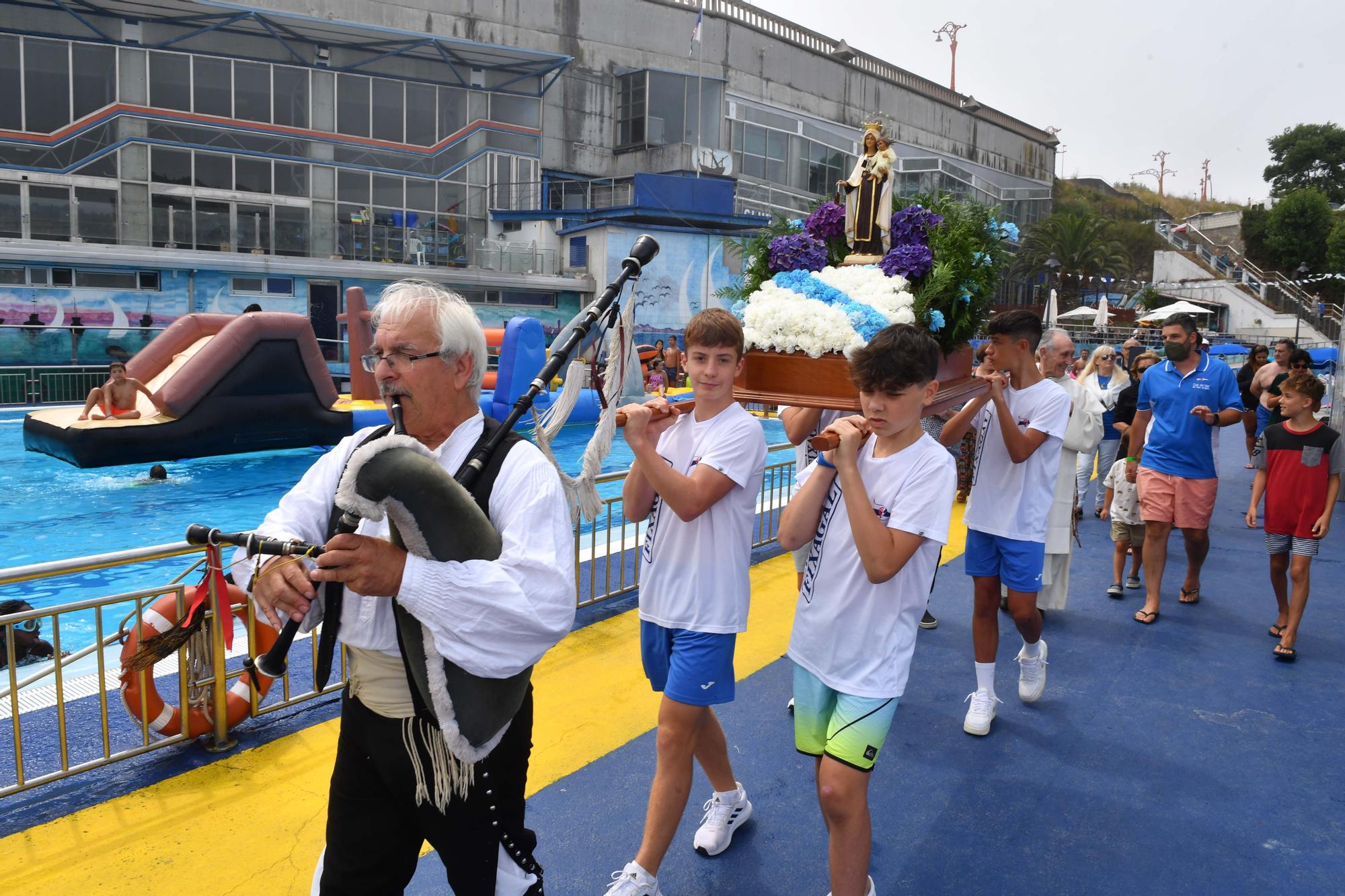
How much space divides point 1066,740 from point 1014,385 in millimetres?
1850

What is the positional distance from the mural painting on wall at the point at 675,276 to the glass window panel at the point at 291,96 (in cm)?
1185

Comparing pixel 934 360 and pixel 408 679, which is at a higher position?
pixel 934 360

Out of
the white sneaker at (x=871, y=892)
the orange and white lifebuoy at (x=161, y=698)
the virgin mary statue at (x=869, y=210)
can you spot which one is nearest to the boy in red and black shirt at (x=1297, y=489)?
the virgin mary statue at (x=869, y=210)

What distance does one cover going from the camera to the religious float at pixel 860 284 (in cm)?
370

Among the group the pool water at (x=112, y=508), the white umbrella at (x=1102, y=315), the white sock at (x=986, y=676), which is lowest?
the pool water at (x=112, y=508)

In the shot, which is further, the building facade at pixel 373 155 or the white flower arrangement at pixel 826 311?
the building facade at pixel 373 155

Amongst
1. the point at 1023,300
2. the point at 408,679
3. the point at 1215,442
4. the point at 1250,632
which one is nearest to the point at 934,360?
the point at 408,679

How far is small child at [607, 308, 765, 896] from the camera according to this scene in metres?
3.04

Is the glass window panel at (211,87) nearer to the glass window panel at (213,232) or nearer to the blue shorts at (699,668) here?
the glass window panel at (213,232)

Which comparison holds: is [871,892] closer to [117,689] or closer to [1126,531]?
[117,689]

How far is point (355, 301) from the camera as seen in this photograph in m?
17.4

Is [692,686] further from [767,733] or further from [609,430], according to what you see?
[767,733]

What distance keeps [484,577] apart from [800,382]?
230cm

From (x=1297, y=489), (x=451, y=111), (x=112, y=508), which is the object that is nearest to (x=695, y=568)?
(x=1297, y=489)
